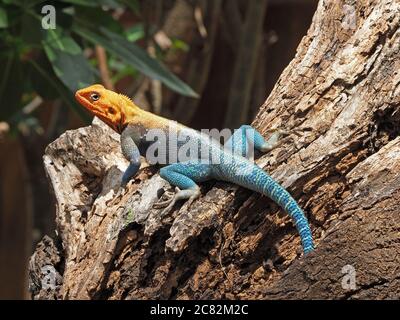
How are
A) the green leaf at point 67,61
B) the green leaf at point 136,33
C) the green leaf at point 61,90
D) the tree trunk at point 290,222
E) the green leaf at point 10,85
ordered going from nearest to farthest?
the tree trunk at point 290,222, the green leaf at point 67,61, the green leaf at point 61,90, the green leaf at point 10,85, the green leaf at point 136,33

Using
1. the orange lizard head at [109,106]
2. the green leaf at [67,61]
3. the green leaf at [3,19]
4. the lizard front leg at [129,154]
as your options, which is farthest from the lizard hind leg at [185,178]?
the green leaf at [3,19]

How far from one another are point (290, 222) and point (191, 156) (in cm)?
52

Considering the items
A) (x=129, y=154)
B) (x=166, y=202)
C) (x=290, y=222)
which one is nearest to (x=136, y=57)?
(x=129, y=154)

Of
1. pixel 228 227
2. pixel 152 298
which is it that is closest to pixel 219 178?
pixel 228 227

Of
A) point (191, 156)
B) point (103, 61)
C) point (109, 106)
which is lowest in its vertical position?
point (191, 156)

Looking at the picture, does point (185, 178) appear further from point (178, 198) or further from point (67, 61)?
point (67, 61)

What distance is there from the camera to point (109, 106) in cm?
298

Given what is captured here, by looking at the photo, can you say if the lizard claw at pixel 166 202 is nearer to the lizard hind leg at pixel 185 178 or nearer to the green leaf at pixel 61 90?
the lizard hind leg at pixel 185 178

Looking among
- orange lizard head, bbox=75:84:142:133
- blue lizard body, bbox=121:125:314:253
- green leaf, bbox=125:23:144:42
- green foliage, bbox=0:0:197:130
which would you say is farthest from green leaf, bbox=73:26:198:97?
green leaf, bbox=125:23:144:42

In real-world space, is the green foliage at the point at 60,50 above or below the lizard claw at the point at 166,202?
above

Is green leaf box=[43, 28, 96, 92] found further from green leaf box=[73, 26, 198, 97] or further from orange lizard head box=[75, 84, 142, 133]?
orange lizard head box=[75, 84, 142, 133]

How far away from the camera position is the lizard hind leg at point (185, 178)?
241cm

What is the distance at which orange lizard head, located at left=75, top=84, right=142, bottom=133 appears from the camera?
2.97 metres

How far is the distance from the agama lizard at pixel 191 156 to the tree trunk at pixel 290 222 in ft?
0.17
